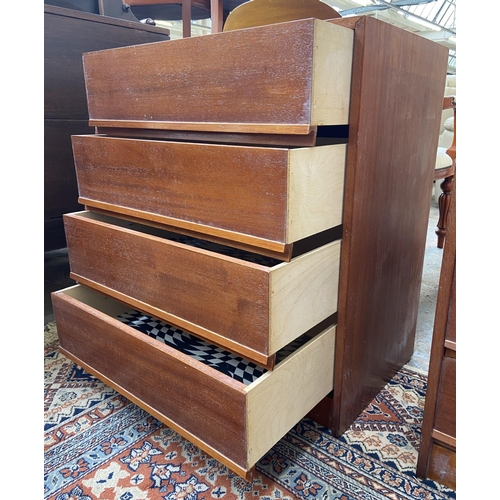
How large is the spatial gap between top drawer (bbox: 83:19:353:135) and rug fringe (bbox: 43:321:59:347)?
0.59 m

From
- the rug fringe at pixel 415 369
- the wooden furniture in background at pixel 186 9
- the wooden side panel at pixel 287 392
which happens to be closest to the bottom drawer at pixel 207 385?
the wooden side panel at pixel 287 392

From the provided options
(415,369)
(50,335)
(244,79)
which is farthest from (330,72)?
(50,335)

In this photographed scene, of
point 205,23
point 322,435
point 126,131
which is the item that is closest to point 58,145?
point 126,131

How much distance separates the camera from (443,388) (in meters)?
0.59

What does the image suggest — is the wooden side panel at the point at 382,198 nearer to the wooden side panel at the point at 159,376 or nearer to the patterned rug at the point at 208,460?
the patterned rug at the point at 208,460

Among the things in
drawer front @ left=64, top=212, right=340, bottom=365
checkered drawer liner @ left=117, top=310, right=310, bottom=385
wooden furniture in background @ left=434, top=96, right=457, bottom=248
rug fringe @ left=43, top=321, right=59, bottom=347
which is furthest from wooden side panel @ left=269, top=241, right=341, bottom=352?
wooden furniture in background @ left=434, top=96, right=457, bottom=248

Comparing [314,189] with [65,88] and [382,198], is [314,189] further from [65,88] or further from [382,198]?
[65,88]

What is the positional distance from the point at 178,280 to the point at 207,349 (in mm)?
170

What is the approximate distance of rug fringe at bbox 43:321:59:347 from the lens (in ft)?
3.36

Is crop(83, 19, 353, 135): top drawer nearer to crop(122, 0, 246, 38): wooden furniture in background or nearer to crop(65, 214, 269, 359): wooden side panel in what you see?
crop(65, 214, 269, 359): wooden side panel

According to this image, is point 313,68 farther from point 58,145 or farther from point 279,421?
point 58,145

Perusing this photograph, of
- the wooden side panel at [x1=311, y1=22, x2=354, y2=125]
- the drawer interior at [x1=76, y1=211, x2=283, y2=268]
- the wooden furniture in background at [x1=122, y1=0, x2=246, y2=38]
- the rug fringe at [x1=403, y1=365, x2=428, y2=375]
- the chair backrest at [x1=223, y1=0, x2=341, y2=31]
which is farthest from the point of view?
the wooden furniture in background at [x1=122, y1=0, x2=246, y2=38]

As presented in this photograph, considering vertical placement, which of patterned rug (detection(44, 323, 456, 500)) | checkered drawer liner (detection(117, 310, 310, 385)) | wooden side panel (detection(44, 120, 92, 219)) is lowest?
patterned rug (detection(44, 323, 456, 500))
